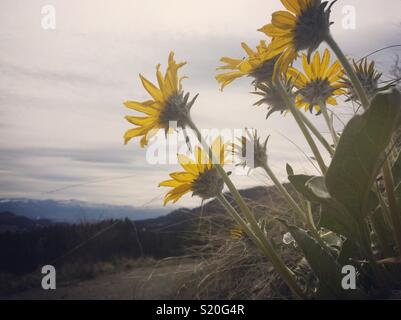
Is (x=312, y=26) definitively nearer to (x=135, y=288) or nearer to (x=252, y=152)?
(x=252, y=152)

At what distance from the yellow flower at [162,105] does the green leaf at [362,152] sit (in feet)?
1.58

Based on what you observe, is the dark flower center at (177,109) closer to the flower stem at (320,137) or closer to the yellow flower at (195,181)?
the yellow flower at (195,181)

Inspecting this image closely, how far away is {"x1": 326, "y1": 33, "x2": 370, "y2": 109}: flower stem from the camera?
0.74 meters

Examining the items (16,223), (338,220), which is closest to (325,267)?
(338,220)

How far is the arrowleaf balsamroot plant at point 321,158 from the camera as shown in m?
0.71

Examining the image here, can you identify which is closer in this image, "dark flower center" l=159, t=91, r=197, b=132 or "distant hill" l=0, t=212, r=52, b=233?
"dark flower center" l=159, t=91, r=197, b=132

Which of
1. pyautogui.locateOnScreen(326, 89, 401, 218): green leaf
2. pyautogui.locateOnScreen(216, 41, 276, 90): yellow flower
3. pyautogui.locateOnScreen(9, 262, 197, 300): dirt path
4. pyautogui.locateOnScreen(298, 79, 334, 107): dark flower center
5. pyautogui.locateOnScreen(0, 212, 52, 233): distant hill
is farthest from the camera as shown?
pyautogui.locateOnScreen(0, 212, 52, 233): distant hill

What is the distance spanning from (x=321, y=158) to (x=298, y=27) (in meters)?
0.36

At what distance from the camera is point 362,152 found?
0.70 m

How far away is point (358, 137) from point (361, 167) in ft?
0.25

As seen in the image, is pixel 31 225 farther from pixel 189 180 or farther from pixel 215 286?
pixel 189 180

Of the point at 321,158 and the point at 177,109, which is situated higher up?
the point at 177,109

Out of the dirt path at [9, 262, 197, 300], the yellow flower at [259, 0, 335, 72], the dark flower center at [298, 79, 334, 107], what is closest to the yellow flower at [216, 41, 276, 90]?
the yellow flower at [259, 0, 335, 72]

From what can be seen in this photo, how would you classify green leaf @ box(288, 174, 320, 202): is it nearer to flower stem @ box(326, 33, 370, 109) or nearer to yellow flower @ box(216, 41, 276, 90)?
flower stem @ box(326, 33, 370, 109)
